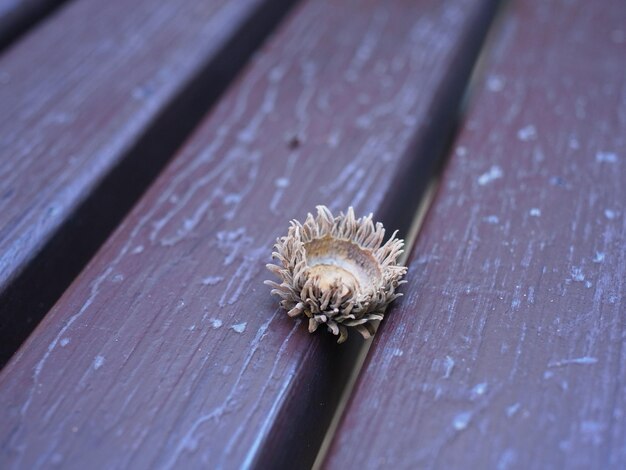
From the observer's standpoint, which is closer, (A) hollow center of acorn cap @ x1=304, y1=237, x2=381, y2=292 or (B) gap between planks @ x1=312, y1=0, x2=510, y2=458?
(A) hollow center of acorn cap @ x1=304, y1=237, x2=381, y2=292

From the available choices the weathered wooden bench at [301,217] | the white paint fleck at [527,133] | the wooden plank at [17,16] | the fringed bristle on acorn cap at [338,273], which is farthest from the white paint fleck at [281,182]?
the wooden plank at [17,16]

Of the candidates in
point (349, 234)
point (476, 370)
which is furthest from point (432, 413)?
point (349, 234)

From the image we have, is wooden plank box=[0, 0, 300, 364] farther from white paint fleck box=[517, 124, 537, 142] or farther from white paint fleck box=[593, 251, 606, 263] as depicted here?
white paint fleck box=[593, 251, 606, 263]

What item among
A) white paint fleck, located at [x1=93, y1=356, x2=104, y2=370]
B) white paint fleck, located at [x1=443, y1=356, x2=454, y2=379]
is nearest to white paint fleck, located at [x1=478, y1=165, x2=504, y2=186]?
white paint fleck, located at [x1=443, y1=356, x2=454, y2=379]

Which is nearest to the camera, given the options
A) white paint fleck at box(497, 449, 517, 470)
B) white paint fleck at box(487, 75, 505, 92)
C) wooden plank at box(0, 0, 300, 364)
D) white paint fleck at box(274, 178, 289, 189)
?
white paint fleck at box(497, 449, 517, 470)

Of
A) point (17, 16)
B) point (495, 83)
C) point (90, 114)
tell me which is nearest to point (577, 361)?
point (495, 83)

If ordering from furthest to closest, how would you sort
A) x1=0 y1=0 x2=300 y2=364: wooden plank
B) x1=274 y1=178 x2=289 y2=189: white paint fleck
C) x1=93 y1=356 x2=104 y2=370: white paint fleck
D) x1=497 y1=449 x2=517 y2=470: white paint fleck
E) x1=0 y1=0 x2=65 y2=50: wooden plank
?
x1=0 y1=0 x2=65 y2=50: wooden plank, x1=274 y1=178 x2=289 y2=189: white paint fleck, x1=0 y1=0 x2=300 y2=364: wooden plank, x1=93 y1=356 x2=104 y2=370: white paint fleck, x1=497 y1=449 x2=517 y2=470: white paint fleck

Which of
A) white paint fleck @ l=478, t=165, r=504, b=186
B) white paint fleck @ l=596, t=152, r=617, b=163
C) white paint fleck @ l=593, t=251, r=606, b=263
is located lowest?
white paint fleck @ l=593, t=251, r=606, b=263
